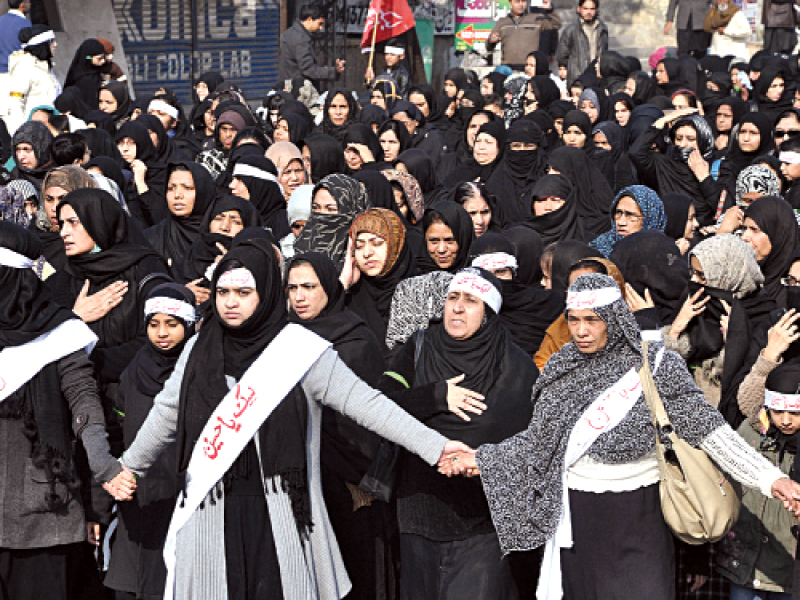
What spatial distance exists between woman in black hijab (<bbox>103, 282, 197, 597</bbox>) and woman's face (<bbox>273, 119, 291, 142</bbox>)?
17.8 ft

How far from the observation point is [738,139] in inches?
407

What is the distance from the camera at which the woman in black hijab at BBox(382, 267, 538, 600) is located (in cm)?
479

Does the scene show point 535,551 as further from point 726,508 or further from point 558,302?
point 558,302

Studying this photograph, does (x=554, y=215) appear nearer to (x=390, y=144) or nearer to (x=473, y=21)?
(x=390, y=144)

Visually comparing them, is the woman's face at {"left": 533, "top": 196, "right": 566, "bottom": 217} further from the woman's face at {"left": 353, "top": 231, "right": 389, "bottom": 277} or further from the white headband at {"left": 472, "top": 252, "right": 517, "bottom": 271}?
the woman's face at {"left": 353, "top": 231, "right": 389, "bottom": 277}

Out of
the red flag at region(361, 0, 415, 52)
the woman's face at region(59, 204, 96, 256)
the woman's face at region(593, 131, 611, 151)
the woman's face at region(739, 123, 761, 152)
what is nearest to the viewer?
the woman's face at region(59, 204, 96, 256)

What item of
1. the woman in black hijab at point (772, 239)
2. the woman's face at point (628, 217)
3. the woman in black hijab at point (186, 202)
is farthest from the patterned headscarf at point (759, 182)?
the woman in black hijab at point (186, 202)

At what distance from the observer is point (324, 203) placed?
22.0 feet

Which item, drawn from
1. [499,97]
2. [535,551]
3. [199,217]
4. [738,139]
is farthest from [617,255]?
[499,97]

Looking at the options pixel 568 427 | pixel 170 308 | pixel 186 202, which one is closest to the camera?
pixel 568 427

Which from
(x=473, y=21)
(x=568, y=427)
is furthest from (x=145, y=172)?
(x=473, y=21)

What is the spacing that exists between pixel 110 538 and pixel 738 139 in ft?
21.4

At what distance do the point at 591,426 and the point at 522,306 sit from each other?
5.09 ft

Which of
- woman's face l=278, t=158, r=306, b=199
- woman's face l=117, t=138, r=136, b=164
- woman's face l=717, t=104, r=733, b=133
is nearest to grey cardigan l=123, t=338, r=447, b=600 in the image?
woman's face l=278, t=158, r=306, b=199
